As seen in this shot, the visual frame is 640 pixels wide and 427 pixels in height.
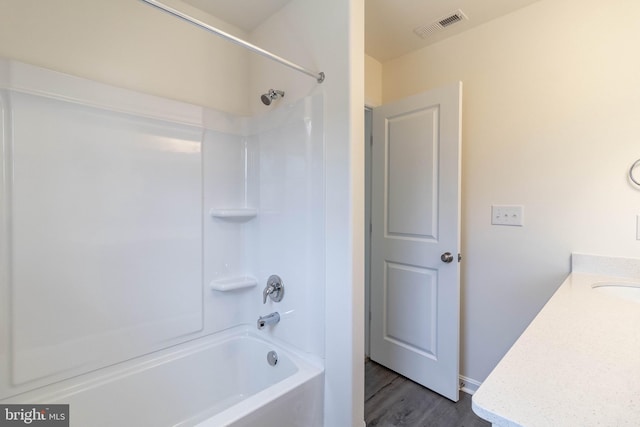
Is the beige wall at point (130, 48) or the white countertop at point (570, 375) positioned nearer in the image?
the white countertop at point (570, 375)

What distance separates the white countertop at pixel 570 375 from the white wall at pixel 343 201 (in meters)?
0.74

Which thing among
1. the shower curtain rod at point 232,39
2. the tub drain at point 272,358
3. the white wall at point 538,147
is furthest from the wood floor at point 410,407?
the shower curtain rod at point 232,39

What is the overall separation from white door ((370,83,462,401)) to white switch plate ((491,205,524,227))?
25 centimetres

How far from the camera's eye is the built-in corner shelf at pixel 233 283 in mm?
1764

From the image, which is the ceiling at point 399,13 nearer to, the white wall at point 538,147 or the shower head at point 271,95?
the white wall at point 538,147

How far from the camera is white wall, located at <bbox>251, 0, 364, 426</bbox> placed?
1355 millimetres

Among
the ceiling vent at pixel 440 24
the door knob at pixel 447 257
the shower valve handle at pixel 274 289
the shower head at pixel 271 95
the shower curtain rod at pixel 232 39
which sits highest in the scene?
the ceiling vent at pixel 440 24

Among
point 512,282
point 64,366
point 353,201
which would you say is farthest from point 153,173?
point 512,282

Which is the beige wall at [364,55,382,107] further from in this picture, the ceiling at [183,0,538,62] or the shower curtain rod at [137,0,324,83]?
the shower curtain rod at [137,0,324,83]

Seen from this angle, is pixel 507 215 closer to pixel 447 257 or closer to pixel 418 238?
pixel 447 257

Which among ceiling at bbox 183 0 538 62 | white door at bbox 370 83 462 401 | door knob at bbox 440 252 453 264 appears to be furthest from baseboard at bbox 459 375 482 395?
ceiling at bbox 183 0 538 62

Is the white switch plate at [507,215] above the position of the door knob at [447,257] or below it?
above

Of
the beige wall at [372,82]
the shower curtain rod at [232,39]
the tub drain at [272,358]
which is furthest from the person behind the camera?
the beige wall at [372,82]

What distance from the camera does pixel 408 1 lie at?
1643 millimetres
